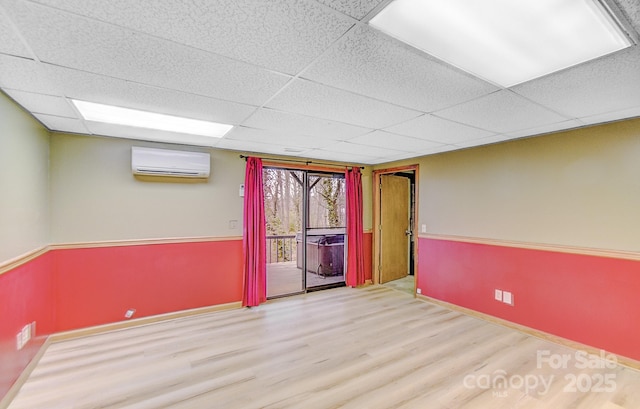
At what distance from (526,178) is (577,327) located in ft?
5.28

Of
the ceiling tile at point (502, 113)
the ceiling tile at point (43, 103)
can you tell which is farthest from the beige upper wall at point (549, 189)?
the ceiling tile at point (43, 103)

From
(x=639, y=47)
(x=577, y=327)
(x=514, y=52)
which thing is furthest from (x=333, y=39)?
(x=577, y=327)

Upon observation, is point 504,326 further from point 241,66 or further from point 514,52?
point 241,66

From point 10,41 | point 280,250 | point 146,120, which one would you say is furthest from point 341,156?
point 280,250

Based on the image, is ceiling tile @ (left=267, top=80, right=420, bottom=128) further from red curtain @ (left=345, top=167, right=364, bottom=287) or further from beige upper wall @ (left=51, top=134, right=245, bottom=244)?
red curtain @ (left=345, top=167, right=364, bottom=287)

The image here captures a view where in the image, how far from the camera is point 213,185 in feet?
12.7

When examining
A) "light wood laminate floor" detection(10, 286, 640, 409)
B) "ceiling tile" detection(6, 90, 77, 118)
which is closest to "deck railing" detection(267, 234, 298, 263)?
"light wood laminate floor" detection(10, 286, 640, 409)

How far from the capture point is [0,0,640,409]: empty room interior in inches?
53.3

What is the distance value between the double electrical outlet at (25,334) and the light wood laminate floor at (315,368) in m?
0.29

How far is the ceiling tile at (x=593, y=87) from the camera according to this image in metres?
1.56

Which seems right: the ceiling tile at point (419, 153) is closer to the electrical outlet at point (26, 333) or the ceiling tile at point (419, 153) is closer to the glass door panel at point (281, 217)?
the glass door panel at point (281, 217)

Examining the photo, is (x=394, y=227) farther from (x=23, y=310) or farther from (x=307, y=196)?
(x=23, y=310)

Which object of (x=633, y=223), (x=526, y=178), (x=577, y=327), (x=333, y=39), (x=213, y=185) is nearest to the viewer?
(x=333, y=39)

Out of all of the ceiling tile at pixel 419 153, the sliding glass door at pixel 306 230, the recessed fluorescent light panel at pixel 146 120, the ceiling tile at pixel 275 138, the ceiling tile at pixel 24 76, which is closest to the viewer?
the ceiling tile at pixel 24 76
